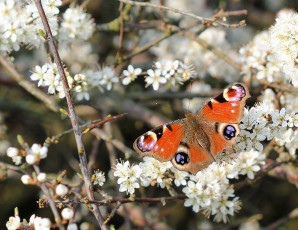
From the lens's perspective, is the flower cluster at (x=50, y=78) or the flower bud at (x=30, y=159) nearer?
the flower bud at (x=30, y=159)

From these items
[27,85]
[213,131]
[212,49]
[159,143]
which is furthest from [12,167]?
[212,49]

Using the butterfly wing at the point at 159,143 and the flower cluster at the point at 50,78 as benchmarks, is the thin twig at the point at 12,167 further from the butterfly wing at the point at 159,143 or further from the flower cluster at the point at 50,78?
the butterfly wing at the point at 159,143

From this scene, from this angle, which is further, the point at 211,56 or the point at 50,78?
the point at 211,56

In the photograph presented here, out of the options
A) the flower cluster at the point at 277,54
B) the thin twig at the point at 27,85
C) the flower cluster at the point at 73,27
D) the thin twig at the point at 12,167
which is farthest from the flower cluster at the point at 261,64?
the thin twig at the point at 12,167

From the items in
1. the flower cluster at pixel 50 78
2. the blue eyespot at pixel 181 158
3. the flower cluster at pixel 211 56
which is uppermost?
the flower cluster at pixel 211 56

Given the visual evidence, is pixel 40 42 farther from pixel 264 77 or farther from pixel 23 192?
pixel 23 192

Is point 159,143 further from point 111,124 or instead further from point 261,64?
point 111,124

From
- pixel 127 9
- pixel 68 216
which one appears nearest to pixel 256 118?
pixel 68 216
